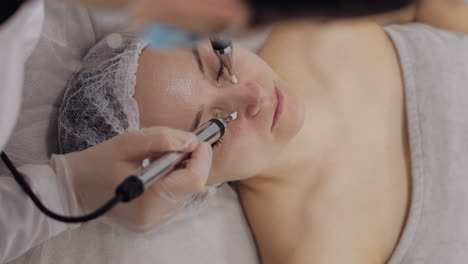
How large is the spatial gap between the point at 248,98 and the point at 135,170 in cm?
30

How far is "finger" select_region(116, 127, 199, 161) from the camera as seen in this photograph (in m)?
0.85

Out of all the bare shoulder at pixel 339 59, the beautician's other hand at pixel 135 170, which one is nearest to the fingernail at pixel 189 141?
the beautician's other hand at pixel 135 170

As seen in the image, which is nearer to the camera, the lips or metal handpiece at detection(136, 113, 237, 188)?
metal handpiece at detection(136, 113, 237, 188)

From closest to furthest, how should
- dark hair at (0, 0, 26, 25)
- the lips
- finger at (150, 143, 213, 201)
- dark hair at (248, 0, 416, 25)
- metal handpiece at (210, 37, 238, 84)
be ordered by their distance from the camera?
dark hair at (248, 0, 416, 25) → dark hair at (0, 0, 26, 25) → finger at (150, 143, 213, 201) → metal handpiece at (210, 37, 238, 84) → the lips

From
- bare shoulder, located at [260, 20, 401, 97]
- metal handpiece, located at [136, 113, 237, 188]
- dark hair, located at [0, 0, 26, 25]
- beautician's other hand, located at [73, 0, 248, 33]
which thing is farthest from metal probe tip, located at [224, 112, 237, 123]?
beautician's other hand, located at [73, 0, 248, 33]

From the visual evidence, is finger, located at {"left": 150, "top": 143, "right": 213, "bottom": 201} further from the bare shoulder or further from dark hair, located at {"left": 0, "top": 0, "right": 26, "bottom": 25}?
the bare shoulder

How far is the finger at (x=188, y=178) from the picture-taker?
85 centimetres

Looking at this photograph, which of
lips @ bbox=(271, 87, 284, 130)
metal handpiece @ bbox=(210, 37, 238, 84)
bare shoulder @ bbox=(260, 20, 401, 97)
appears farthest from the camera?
bare shoulder @ bbox=(260, 20, 401, 97)

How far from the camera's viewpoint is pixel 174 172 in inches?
33.8

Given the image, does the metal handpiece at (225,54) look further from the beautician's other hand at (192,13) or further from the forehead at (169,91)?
the beautician's other hand at (192,13)

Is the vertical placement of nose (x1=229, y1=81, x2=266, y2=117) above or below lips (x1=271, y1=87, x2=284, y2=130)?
above

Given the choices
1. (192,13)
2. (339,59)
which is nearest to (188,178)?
(192,13)

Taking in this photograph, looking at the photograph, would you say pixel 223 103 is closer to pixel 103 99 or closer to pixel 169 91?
pixel 169 91

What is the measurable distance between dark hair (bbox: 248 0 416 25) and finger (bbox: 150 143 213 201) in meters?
0.51
